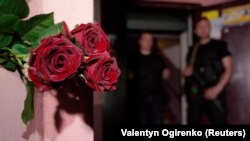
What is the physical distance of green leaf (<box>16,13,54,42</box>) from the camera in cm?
64

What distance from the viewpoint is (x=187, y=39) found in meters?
3.09

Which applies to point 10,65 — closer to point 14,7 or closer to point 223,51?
point 14,7

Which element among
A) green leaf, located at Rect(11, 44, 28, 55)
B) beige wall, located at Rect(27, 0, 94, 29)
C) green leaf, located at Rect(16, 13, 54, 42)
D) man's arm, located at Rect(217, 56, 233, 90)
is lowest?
man's arm, located at Rect(217, 56, 233, 90)

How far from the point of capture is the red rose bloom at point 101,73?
0.59 meters

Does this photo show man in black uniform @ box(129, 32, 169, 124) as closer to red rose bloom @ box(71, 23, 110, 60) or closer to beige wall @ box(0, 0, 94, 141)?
beige wall @ box(0, 0, 94, 141)

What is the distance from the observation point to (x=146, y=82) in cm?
244

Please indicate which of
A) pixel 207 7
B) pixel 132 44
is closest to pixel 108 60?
pixel 207 7

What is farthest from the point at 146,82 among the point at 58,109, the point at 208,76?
the point at 58,109

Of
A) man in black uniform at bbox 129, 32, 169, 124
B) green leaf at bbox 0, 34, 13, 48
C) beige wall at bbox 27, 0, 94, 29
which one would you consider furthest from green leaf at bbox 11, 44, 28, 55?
man in black uniform at bbox 129, 32, 169, 124

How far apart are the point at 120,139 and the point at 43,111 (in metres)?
0.55

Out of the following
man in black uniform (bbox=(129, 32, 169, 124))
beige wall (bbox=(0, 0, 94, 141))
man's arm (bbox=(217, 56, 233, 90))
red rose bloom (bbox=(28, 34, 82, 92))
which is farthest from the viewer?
man in black uniform (bbox=(129, 32, 169, 124))

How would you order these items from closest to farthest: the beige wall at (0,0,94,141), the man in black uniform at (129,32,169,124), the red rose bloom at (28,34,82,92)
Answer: the red rose bloom at (28,34,82,92) < the beige wall at (0,0,94,141) < the man in black uniform at (129,32,169,124)

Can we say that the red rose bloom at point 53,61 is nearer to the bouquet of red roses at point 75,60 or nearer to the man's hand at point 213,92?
the bouquet of red roses at point 75,60

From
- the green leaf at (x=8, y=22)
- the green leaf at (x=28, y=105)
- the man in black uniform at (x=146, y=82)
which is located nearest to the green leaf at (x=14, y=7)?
the green leaf at (x=8, y=22)
